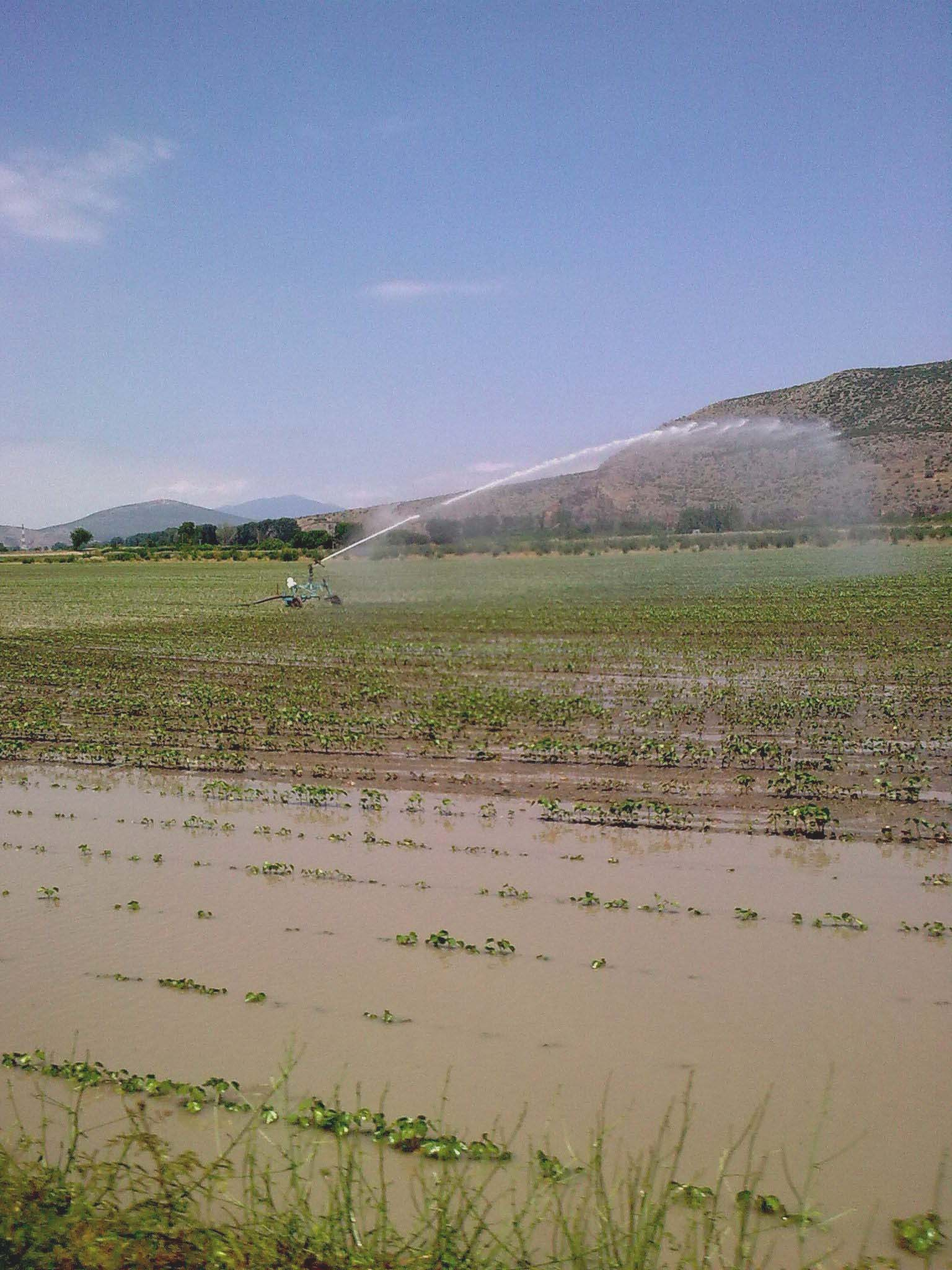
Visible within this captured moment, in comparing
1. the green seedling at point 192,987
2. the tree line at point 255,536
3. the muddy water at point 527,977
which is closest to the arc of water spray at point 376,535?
the muddy water at point 527,977

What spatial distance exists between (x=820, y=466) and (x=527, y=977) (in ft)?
308

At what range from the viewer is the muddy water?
19.2 feet

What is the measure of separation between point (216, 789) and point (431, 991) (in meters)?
5.99

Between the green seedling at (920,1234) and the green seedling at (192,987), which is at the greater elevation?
the green seedling at (192,987)

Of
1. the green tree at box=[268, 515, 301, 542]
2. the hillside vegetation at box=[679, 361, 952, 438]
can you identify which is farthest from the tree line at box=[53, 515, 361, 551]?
the hillside vegetation at box=[679, 361, 952, 438]

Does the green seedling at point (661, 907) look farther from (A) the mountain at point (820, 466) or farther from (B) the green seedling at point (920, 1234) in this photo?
(A) the mountain at point (820, 466)

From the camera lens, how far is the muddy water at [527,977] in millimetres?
5840

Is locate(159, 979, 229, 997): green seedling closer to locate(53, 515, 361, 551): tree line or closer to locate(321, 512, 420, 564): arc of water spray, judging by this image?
locate(321, 512, 420, 564): arc of water spray

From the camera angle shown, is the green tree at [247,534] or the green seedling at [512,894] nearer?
the green seedling at [512,894]

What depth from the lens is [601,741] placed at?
558 inches

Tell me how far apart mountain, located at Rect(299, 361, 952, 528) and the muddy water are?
6457cm

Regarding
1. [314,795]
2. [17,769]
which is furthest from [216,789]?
[17,769]

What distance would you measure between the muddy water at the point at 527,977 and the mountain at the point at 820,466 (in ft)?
212

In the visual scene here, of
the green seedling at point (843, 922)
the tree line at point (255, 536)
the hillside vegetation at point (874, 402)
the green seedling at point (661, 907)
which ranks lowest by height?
the green seedling at point (843, 922)
